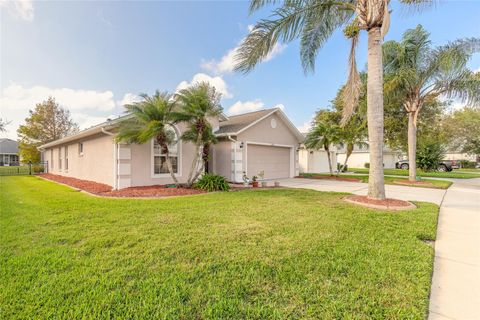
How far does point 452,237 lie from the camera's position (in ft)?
14.1

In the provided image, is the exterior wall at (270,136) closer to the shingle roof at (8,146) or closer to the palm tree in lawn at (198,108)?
the palm tree in lawn at (198,108)

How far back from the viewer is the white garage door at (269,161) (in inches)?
536

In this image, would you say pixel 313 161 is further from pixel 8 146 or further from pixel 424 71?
pixel 8 146

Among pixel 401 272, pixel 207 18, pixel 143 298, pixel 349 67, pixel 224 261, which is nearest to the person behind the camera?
pixel 143 298

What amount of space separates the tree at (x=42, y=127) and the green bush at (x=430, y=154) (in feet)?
128

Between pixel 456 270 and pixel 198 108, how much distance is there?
8.33m

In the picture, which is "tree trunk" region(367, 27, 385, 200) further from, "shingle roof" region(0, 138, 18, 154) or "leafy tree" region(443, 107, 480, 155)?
"shingle roof" region(0, 138, 18, 154)

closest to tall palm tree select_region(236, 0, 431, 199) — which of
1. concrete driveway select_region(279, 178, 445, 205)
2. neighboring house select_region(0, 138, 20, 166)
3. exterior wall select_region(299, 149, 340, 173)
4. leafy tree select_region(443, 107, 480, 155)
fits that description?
concrete driveway select_region(279, 178, 445, 205)

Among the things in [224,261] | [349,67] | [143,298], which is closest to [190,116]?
[349,67]

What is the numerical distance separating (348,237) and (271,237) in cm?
143

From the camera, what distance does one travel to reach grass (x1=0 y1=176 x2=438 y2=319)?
7.20 ft

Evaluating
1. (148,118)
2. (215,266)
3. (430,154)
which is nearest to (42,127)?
(148,118)

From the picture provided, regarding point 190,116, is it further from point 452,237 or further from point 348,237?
point 452,237

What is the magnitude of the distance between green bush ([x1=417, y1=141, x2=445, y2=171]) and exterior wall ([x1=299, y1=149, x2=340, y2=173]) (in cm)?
722
